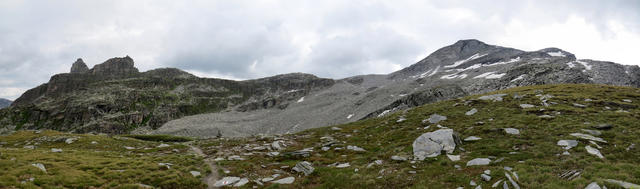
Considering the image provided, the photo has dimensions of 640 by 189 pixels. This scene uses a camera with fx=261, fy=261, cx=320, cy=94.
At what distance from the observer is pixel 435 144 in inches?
925

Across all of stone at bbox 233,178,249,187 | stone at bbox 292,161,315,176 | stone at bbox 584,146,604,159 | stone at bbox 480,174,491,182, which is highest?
stone at bbox 584,146,604,159

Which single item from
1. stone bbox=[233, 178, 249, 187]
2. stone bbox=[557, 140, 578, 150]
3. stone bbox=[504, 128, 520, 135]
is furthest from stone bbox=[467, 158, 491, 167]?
stone bbox=[233, 178, 249, 187]

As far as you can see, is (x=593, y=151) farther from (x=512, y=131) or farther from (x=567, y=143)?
(x=512, y=131)

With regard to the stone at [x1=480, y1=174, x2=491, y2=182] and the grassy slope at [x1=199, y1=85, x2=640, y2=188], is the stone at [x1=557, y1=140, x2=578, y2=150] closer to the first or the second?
the grassy slope at [x1=199, y1=85, x2=640, y2=188]

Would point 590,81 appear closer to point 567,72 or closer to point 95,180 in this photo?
point 567,72

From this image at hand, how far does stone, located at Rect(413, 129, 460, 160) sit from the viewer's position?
73.3 feet

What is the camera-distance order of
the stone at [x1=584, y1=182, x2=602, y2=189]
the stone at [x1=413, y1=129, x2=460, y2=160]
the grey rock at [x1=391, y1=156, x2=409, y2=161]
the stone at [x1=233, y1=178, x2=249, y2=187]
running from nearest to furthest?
1. the stone at [x1=584, y1=182, x2=602, y2=189]
2. the stone at [x1=233, y1=178, x2=249, y2=187]
3. the grey rock at [x1=391, y1=156, x2=409, y2=161]
4. the stone at [x1=413, y1=129, x2=460, y2=160]

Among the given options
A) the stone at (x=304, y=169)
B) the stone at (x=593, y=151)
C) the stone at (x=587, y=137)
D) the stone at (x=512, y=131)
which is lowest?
the stone at (x=304, y=169)

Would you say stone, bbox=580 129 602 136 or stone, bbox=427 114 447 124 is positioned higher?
stone, bbox=427 114 447 124

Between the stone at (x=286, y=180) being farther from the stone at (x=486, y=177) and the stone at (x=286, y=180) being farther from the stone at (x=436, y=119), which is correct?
the stone at (x=436, y=119)

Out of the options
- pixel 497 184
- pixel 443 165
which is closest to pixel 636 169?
pixel 497 184

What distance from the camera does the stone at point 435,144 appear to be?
73.3 ft

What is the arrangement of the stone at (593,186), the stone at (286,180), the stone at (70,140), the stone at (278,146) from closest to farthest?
the stone at (593,186) → the stone at (286,180) → the stone at (278,146) → the stone at (70,140)

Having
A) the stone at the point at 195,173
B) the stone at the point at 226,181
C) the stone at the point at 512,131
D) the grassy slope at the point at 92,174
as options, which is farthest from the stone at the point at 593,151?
the stone at the point at 195,173
